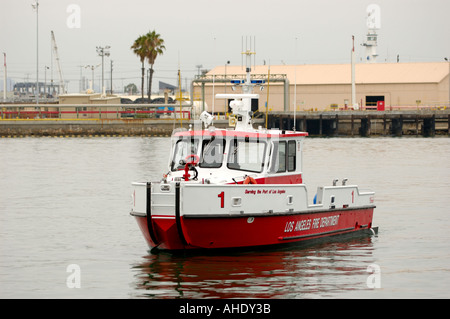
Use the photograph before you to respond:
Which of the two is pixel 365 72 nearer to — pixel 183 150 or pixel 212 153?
pixel 183 150

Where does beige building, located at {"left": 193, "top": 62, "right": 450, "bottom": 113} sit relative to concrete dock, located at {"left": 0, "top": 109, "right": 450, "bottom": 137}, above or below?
above

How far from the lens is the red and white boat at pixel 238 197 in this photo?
18250 mm

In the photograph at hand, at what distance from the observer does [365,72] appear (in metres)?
98.6

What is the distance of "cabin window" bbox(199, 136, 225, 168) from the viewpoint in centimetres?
2031

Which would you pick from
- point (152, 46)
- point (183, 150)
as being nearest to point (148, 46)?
point (152, 46)

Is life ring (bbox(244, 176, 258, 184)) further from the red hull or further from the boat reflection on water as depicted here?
the boat reflection on water

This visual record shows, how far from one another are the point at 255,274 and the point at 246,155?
3444mm

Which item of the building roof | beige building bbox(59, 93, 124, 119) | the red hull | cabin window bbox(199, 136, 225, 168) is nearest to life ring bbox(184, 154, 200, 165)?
cabin window bbox(199, 136, 225, 168)

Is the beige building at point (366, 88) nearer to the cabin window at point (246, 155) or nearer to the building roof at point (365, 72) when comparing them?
the building roof at point (365, 72)

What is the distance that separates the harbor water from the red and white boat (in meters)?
0.52

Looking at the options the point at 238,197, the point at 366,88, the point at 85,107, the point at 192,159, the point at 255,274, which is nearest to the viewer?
the point at 255,274

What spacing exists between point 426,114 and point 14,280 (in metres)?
72.1

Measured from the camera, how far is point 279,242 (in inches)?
779

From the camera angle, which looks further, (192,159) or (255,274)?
(192,159)
